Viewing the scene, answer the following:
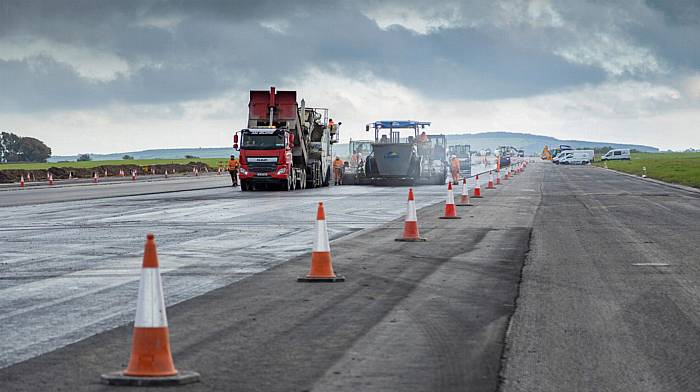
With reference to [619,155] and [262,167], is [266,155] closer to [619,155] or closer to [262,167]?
[262,167]

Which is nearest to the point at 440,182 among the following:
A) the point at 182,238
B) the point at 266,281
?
the point at 182,238

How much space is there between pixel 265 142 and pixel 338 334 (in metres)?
35.2

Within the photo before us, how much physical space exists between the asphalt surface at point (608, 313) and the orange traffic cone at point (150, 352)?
2.15 metres

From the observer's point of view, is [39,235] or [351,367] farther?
[39,235]

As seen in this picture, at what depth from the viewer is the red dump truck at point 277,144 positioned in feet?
143

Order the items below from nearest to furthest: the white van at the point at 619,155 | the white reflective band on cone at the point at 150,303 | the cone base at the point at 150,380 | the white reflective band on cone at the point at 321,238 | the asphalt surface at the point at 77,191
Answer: the cone base at the point at 150,380, the white reflective band on cone at the point at 150,303, the white reflective band on cone at the point at 321,238, the asphalt surface at the point at 77,191, the white van at the point at 619,155

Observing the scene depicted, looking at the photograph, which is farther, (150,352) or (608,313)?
A: (608,313)

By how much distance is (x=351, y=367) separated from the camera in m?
7.37

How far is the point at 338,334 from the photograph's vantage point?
8.68 meters

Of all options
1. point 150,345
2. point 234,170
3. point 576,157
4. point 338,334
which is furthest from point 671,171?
point 150,345

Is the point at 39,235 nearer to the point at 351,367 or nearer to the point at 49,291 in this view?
the point at 49,291

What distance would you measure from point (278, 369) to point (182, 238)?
12.2m

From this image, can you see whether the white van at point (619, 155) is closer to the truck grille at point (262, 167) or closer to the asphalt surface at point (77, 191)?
the asphalt surface at point (77, 191)

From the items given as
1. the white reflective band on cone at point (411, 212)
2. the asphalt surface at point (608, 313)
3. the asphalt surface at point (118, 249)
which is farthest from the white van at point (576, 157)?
the white reflective band on cone at point (411, 212)
